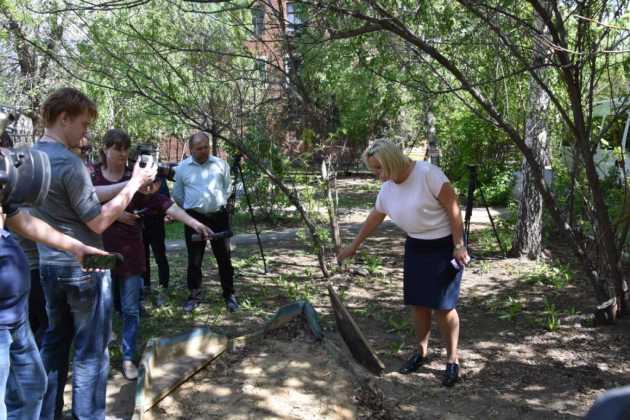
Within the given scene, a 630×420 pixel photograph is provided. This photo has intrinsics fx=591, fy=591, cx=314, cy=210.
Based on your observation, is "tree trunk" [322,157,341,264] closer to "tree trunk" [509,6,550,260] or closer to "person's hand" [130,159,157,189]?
"tree trunk" [509,6,550,260]

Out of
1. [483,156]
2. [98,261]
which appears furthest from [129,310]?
[483,156]

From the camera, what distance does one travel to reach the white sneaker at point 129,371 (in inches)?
152

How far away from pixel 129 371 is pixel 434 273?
2.08 metres

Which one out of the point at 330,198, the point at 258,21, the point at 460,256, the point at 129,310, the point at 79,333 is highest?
the point at 258,21

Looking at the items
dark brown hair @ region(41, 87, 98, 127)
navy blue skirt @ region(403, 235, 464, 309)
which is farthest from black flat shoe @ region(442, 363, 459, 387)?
dark brown hair @ region(41, 87, 98, 127)

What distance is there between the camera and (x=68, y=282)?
2.73m

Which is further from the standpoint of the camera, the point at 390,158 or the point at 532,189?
the point at 532,189

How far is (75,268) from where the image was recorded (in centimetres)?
274

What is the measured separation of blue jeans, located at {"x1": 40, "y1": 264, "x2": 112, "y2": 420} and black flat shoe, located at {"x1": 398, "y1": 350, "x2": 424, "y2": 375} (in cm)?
191

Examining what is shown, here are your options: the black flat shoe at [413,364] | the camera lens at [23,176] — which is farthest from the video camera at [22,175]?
the black flat shoe at [413,364]

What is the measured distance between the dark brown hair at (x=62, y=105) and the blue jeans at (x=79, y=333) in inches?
27.2

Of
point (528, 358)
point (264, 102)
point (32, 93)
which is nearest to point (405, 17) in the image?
point (264, 102)

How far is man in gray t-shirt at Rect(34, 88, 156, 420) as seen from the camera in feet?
8.71

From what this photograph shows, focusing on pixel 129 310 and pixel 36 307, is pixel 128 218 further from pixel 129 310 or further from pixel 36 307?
pixel 36 307
